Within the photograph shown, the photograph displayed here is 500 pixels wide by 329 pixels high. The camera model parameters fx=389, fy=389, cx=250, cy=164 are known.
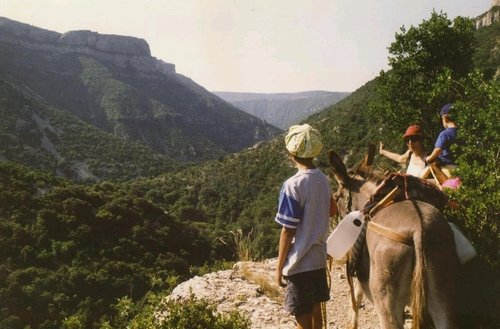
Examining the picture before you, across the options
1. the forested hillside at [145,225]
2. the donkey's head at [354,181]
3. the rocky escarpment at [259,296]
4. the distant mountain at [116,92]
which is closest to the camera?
the donkey's head at [354,181]

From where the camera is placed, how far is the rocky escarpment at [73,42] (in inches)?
6398

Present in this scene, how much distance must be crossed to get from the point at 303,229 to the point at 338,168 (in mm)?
1398

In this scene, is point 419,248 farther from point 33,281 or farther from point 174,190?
point 174,190

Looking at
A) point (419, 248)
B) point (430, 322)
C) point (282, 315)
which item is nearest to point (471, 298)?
point (430, 322)

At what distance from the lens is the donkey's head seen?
14.3 ft

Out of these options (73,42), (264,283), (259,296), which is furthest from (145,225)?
(73,42)

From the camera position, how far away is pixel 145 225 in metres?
34.8

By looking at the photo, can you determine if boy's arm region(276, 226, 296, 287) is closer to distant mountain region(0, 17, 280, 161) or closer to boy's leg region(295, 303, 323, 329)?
boy's leg region(295, 303, 323, 329)

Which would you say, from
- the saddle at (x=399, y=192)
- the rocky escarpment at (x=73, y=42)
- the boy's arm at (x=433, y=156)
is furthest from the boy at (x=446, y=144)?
the rocky escarpment at (x=73, y=42)

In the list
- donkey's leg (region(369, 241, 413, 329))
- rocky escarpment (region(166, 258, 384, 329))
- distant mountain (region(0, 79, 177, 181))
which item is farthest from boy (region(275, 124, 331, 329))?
distant mountain (region(0, 79, 177, 181))

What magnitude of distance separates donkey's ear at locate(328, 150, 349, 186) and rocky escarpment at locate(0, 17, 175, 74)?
18425 centimetres

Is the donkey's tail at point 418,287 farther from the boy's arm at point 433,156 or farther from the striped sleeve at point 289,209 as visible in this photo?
the boy's arm at point 433,156

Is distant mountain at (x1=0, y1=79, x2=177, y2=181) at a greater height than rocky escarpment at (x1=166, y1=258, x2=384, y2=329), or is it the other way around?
rocky escarpment at (x1=166, y1=258, x2=384, y2=329)

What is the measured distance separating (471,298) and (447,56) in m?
16.2
